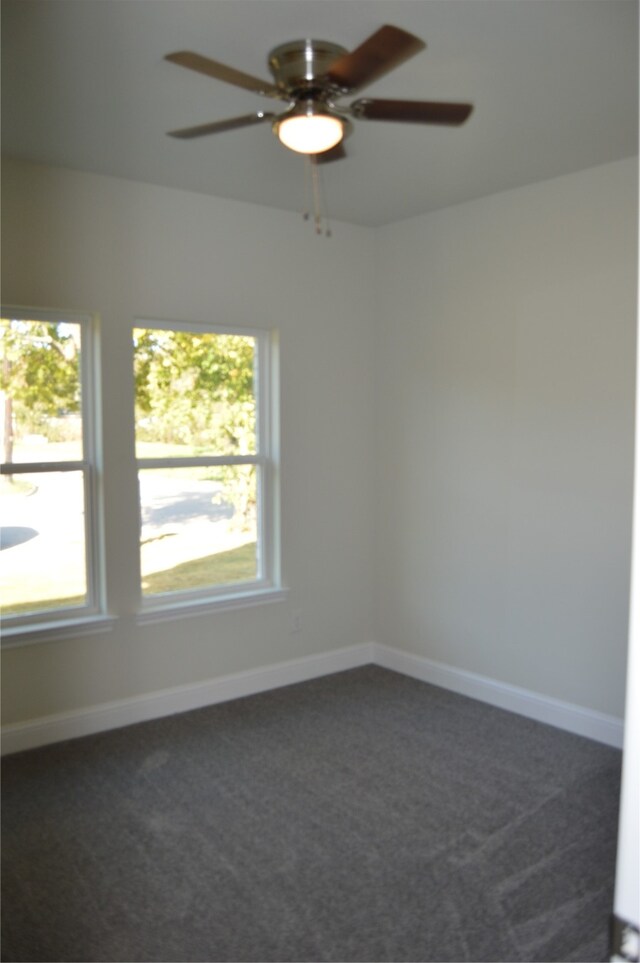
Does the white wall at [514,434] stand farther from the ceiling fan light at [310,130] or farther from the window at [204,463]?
the ceiling fan light at [310,130]

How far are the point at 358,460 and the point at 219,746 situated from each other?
199 cm

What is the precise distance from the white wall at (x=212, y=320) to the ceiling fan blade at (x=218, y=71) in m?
1.67

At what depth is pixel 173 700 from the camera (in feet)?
12.9

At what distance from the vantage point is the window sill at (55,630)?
340cm

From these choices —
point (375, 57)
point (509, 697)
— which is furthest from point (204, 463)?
point (375, 57)

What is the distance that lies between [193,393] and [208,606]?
3.91 ft

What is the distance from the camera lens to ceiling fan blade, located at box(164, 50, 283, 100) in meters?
1.92

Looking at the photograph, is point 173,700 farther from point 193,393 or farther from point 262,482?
point 193,393

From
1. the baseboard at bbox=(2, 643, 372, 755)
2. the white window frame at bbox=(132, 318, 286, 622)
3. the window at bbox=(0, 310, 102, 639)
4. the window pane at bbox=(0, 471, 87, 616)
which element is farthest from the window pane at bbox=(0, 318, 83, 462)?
the baseboard at bbox=(2, 643, 372, 755)

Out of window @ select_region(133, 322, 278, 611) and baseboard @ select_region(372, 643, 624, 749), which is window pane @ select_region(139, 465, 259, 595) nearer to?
window @ select_region(133, 322, 278, 611)

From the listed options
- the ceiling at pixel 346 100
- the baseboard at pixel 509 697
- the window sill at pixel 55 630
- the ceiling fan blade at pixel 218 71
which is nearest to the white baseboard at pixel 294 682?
the baseboard at pixel 509 697

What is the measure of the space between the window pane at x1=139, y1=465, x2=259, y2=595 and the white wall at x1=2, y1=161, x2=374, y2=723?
16 cm

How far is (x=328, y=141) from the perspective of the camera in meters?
2.26

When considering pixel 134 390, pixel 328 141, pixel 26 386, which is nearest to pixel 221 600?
pixel 134 390
